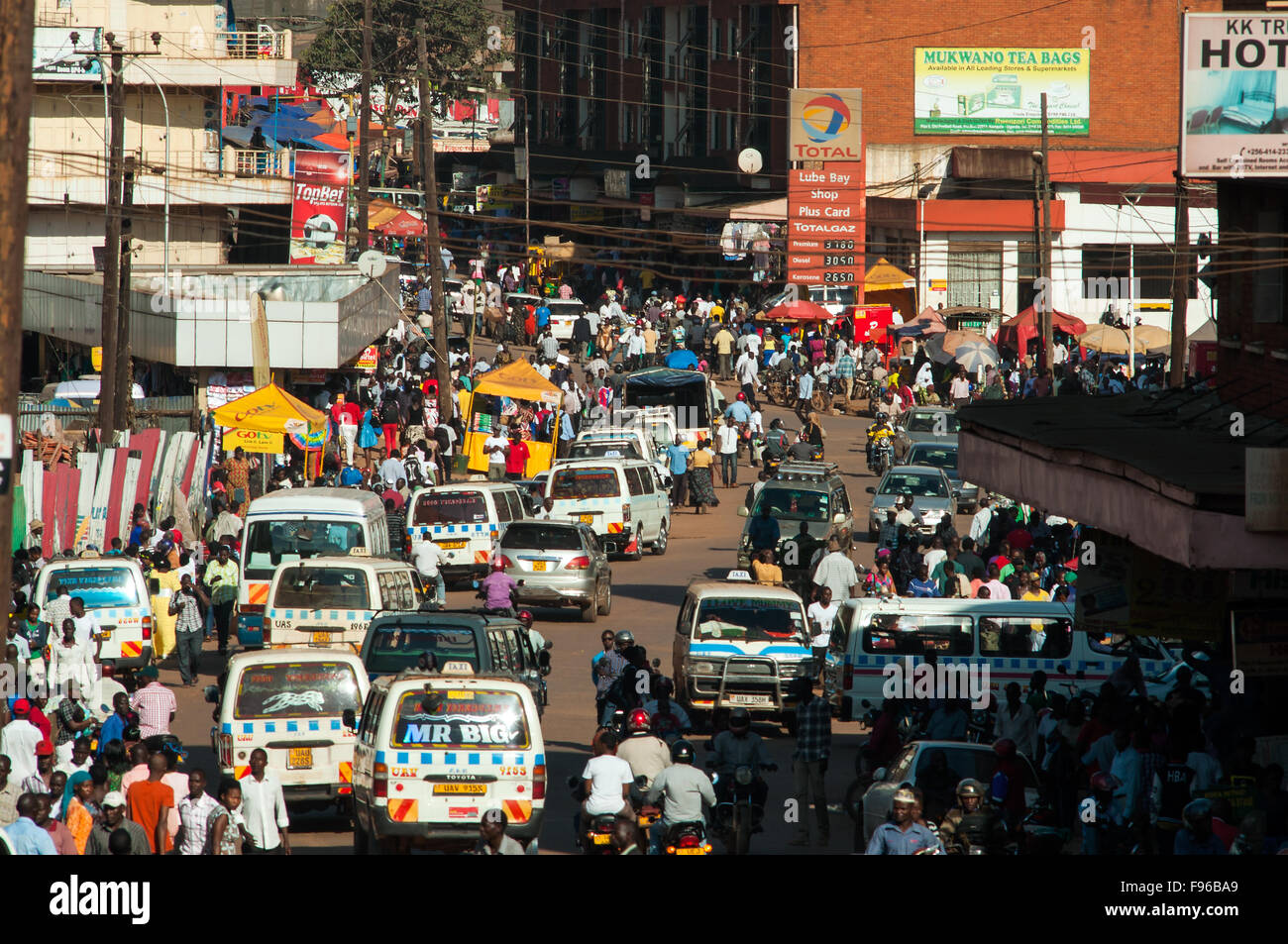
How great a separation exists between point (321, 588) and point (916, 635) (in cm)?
719

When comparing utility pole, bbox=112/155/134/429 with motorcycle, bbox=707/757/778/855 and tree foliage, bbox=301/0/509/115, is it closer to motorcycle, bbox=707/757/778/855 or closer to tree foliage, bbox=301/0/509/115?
motorcycle, bbox=707/757/778/855

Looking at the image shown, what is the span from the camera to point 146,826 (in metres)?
13.3

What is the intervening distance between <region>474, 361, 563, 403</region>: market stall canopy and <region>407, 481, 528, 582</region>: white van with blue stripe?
8346 mm

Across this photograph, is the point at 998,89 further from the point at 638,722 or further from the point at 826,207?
the point at 638,722

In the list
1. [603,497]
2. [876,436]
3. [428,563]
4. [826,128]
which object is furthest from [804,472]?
[826,128]

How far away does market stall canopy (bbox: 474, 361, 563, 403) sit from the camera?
121 ft

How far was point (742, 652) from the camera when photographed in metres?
20.2

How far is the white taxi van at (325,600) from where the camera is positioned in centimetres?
2156

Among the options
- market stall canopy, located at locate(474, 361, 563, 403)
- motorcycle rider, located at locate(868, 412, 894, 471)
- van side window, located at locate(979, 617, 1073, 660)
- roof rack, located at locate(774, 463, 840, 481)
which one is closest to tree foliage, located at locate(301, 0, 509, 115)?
motorcycle rider, located at locate(868, 412, 894, 471)

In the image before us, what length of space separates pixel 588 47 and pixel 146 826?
241ft

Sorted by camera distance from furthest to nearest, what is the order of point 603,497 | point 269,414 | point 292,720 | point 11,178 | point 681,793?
point 603,497, point 269,414, point 292,720, point 681,793, point 11,178

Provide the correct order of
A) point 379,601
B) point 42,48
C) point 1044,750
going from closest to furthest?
point 1044,750 → point 379,601 → point 42,48
